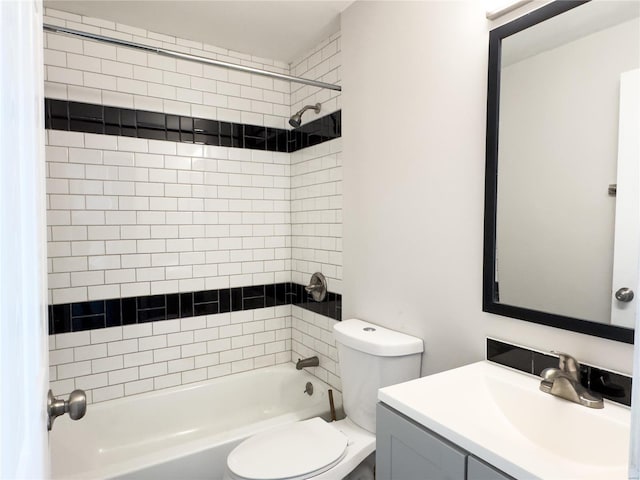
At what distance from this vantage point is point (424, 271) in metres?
1.63

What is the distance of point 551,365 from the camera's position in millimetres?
1167

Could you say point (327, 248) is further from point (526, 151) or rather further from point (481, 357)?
point (526, 151)

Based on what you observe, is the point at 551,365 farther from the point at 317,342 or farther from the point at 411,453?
the point at 317,342

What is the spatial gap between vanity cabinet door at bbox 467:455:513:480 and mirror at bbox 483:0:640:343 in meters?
0.50

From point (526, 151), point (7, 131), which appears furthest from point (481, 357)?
point (7, 131)

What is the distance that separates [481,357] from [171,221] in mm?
1875

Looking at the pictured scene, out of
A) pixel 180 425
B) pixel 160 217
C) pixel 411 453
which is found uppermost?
pixel 160 217

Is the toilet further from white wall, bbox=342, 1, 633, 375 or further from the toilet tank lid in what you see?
white wall, bbox=342, 1, 633, 375

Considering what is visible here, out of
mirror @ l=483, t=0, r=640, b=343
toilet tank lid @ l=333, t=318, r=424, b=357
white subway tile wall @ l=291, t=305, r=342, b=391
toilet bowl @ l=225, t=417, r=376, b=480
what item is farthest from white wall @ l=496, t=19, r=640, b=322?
white subway tile wall @ l=291, t=305, r=342, b=391

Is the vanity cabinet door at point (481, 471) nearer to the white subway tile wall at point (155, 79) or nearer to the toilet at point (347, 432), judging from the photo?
the toilet at point (347, 432)

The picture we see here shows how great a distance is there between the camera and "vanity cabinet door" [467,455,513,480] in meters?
0.85

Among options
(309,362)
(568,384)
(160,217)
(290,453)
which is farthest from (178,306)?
(568,384)

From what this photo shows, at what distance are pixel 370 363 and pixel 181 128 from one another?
179cm

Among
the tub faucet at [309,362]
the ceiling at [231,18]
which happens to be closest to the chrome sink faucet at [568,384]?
the tub faucet at [309,362]
